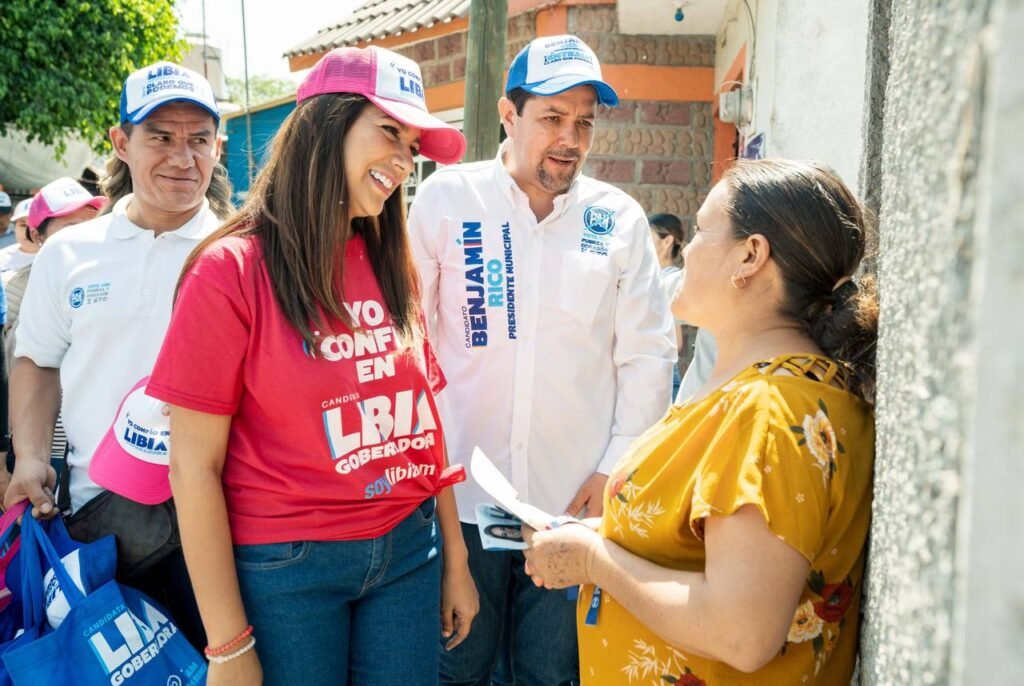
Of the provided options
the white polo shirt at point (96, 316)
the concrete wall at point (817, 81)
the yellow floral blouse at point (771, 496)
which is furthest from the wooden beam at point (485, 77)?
the yellow floral blouse at point (771, 496)

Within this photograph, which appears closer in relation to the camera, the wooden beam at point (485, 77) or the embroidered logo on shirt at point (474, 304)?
the embroidered logo on shirt at point (474, 304)

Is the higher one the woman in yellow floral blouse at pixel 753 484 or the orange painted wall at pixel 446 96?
the orange painted wall at pixel 446 96

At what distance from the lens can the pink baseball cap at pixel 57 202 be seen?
15.8 ft

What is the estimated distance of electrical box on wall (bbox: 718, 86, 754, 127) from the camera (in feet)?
16.3

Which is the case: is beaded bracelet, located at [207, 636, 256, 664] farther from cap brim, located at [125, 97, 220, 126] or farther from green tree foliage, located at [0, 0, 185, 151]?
green tree foliage, located at [0, 0, 185, 151]

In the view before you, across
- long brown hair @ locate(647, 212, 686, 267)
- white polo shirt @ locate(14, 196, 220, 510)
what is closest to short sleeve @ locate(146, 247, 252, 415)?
white polo shirt @ locate(14, 196, 220, 510)

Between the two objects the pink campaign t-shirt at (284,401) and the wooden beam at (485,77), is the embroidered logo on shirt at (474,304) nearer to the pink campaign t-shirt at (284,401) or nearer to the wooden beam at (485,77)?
the pink campaign t-shirt at (284,401)

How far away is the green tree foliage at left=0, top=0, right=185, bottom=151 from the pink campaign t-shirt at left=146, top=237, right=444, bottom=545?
12456 mm

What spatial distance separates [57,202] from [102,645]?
3.47 metres

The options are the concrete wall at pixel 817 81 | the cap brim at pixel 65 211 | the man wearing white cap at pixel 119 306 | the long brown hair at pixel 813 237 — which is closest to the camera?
the long brown hair at pixel 813 237

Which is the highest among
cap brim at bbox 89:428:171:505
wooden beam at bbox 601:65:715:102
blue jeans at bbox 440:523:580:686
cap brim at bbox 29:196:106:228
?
wooden beam at bbox 601:65:715:102

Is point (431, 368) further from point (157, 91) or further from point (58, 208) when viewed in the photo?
point (58, 208)

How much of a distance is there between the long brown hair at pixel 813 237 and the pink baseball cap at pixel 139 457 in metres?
1.43

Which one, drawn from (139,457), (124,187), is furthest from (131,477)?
(124,187)
